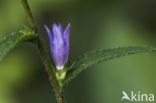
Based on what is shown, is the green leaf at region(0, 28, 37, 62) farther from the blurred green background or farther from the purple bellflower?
the blurred green background

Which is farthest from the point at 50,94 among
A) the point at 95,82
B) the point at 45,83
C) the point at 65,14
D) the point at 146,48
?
the point at 146,48

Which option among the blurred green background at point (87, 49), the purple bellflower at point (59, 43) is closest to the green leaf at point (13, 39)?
the purple bellflower at point (59, 43)

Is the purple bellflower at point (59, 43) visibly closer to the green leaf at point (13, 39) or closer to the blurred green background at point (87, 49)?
the green leaf at point (13, 39)

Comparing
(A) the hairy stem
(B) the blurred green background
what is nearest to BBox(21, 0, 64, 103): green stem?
(A) the hairy stem

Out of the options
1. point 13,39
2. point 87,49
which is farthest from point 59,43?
point 87,49

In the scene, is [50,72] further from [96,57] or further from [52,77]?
[96,57]
